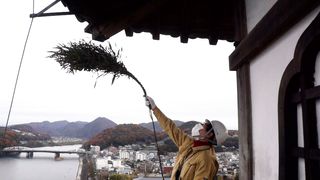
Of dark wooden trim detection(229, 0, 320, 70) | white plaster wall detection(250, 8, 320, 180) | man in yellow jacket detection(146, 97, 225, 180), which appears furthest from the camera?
man in yellow jacket detection(146, 97, 225, 180)

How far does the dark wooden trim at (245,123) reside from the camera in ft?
9.86

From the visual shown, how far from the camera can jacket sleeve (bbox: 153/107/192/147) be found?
144 inches

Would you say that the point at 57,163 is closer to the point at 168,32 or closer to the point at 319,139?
the point at 168,32

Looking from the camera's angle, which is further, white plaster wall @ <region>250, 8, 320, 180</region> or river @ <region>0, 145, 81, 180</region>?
river @ <region>0, 145, 81, 180</region>

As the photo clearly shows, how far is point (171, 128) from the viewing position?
367cm

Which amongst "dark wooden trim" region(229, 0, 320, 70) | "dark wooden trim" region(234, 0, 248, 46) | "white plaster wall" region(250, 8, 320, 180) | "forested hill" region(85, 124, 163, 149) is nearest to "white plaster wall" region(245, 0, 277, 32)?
"dark wooden trim" region(234, 0, 248, 46)

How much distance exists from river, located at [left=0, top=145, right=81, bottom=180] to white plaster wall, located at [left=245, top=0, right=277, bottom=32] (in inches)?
676

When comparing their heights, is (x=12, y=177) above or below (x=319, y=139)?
below

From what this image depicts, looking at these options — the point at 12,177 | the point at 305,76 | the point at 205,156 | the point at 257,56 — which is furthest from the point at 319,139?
the point at 12,177

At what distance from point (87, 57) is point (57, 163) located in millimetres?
25665

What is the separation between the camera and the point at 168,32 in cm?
399

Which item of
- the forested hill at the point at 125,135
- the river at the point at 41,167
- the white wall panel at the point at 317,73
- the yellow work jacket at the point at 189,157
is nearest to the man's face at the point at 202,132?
the yellow work jacket at the point at 189,157

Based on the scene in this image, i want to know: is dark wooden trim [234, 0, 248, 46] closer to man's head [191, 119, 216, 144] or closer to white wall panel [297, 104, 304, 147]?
man's head [191, 119, 216, 144]

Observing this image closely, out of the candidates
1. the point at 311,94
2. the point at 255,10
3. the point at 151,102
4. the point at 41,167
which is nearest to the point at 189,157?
→ the point at 151,102
